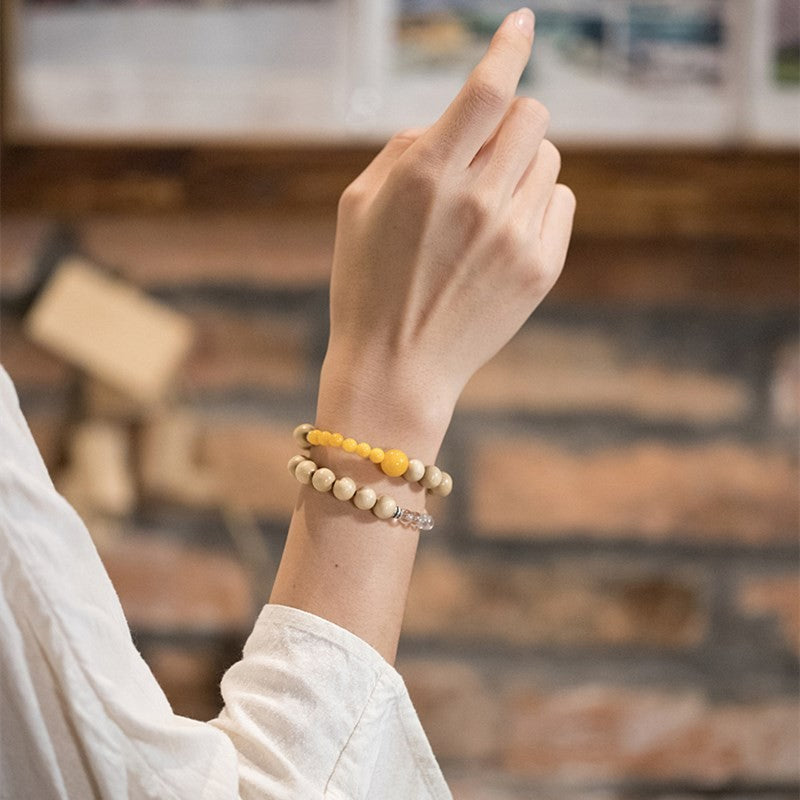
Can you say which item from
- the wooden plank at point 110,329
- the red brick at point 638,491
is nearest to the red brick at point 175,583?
the wooden plank at point 110,329

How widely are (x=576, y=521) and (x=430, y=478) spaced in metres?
0.54

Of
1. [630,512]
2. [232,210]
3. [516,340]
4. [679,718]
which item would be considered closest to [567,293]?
[516,340]

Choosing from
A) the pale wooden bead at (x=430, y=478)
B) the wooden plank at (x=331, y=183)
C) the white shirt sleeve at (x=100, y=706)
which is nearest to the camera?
the white shirt sleeve at (x=100, y=706)

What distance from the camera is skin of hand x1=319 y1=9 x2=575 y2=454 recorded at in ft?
1.37

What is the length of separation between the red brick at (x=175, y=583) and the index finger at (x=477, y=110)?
2.11ft

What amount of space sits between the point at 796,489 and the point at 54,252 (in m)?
0.79

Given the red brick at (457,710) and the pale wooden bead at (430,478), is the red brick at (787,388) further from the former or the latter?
the pale wooden bead at (430,478)

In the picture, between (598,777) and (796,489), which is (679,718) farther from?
(796,489)

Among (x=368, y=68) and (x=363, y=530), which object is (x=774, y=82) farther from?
(x=363, y=530)

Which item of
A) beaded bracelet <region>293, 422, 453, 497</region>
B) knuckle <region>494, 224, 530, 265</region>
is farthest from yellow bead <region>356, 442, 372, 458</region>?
knuckle <region>494, 224, 530, 265</region>

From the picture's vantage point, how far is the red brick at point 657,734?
37.4 inches

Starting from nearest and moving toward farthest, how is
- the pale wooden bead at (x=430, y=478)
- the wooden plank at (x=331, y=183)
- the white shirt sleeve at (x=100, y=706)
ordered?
1. the white shirt sleeve at (x=100, y=706)
2. the pale wooden bead at (x=430, y=478)
3. the wooden plank at (x=331, y=183)

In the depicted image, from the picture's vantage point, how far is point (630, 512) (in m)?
0.95

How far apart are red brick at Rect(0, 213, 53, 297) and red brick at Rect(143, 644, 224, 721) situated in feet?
1.32
